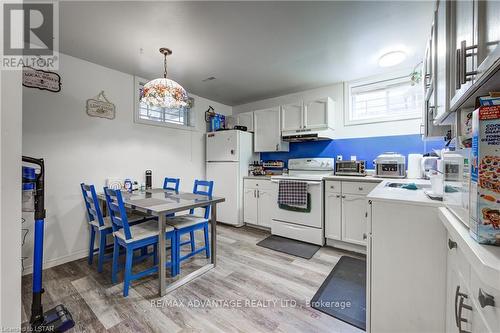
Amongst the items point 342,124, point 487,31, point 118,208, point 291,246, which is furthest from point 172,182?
point 487,31

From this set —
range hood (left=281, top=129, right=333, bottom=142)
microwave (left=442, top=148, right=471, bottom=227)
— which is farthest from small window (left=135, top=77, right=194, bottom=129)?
microwave (left=442, top=148, right=471, bottom=227)

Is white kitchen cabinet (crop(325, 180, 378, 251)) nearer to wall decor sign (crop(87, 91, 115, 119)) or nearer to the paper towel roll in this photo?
the paper towel roll

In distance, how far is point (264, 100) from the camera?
14.0 feet

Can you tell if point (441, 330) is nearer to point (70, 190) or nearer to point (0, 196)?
point (0, 196)

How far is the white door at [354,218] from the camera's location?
262 centimetres

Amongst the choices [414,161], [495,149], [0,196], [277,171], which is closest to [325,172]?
[277,171]

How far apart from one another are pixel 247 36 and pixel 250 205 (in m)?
2.58

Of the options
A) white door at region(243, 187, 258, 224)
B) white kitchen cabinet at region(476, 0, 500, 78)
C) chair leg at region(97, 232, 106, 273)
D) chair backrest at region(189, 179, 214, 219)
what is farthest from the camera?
white door at region(243, 187, 258, 224)

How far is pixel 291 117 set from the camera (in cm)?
359

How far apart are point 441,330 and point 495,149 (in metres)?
1.11

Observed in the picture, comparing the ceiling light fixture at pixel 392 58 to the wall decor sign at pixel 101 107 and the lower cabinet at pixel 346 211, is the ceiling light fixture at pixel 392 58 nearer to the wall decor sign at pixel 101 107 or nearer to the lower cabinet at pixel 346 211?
the lower cabinet at pixel 346 211

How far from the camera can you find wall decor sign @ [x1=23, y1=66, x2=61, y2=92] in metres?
2.21

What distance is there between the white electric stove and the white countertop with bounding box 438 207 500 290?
2127 millimetres

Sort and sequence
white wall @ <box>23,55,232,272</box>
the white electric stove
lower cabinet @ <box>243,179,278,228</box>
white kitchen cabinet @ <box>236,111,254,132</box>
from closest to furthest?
white wall @ <box>23,55,232,272</box>
the white electric stove
lower cabinet @ <box>243,179,278,228</box>
white kitchen cabinet @ <box>236,111,254,132</box>
